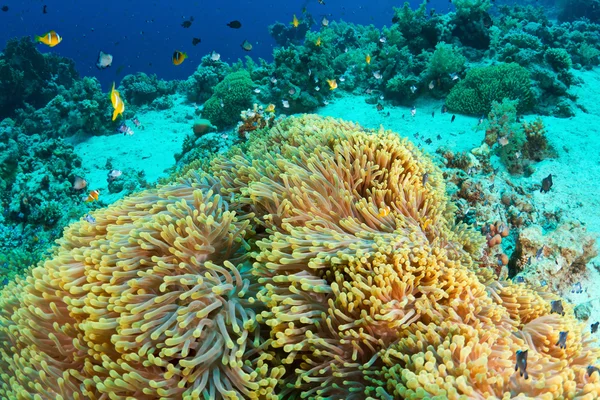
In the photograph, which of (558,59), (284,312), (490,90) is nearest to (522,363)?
(284,312)

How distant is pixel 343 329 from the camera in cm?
197

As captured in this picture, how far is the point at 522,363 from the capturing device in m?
1.62

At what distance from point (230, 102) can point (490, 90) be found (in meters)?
6.40

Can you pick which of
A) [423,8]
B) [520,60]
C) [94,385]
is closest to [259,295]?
[94,385]

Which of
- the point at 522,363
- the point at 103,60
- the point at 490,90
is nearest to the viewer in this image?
the point at 522,363

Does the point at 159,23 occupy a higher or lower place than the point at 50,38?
higher

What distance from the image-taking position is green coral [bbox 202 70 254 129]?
1045 centimetres

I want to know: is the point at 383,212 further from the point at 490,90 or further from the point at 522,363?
the point at 490,90

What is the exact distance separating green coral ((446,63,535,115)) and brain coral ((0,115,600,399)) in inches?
274

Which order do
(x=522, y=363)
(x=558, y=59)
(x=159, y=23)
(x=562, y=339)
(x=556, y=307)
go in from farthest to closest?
(x=159, y=23), (x=558, y=59), (x=556, y=307), (x=562, y=339), (x=522, y=363)

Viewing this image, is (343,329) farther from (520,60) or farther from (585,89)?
(585,89)

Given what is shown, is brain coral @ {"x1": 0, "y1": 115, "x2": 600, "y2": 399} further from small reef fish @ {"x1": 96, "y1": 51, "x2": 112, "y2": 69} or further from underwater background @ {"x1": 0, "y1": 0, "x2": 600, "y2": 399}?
small reef fish @ {"x1": 96, "y1": 51, "x2": 112, "y2": 69}

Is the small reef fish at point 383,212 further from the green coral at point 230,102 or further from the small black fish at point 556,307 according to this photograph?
the green coral at point 230,102

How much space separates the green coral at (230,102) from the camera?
10445mm
